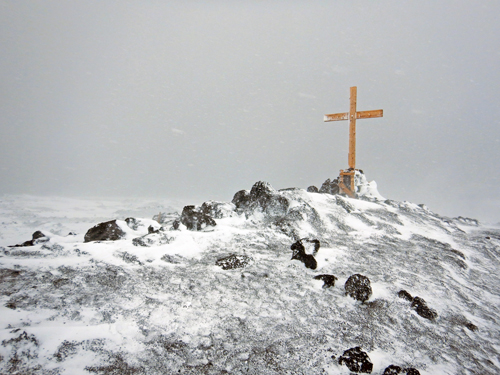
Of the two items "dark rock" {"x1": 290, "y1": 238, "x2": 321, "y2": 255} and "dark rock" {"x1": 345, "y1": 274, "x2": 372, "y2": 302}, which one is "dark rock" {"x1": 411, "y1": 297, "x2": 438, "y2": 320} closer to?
"dark rock" {"x1": 345, "y1": 274, "x2": 372, "y2": 302}

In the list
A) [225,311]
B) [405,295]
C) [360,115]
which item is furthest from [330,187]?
[225,311]

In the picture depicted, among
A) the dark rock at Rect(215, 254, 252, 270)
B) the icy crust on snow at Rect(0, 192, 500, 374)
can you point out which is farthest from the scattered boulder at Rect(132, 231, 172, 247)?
the dark rock at Rect(215, 254, 252, 270)

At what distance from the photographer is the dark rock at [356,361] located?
81.9 inches

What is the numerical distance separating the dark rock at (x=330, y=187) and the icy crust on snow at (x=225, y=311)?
693cm

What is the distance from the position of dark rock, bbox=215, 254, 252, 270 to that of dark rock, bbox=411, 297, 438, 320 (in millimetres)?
2390

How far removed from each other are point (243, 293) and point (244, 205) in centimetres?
390

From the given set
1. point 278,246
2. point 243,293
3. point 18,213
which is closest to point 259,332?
point 243,293

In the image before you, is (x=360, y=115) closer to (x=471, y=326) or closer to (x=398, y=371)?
(x=471, y=326)

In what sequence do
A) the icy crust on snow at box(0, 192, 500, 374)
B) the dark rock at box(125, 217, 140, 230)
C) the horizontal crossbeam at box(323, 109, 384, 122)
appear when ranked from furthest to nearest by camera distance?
1. the horizontal crossbeam at box(323, 109, 384, 122)
2. the dark rock at box(125, 217, 140, 230)
3. the icy crust on snow at box(0, 192, 500, 374)

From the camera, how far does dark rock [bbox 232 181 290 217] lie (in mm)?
6584

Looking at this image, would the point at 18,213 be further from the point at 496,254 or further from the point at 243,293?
the point at 496,254

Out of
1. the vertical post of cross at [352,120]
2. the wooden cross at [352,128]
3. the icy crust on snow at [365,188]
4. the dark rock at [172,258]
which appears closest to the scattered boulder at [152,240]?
the dark rock at [172,258]

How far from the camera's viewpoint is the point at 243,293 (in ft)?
10.3

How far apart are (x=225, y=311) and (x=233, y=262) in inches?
47.0
